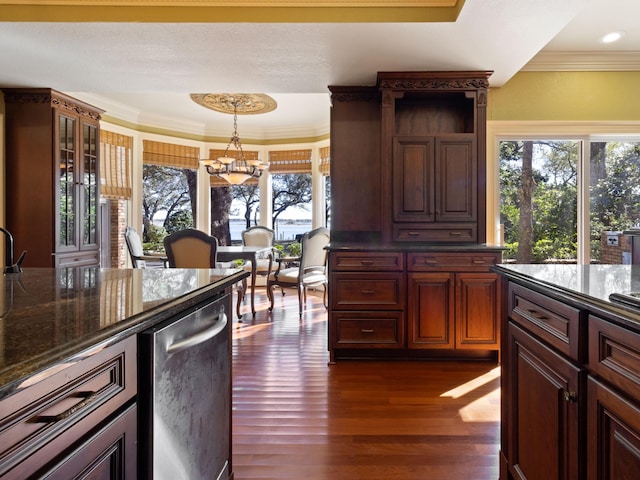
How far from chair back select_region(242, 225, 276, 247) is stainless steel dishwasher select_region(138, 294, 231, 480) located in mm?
4083

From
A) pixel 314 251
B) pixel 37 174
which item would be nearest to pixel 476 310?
pixel 314 251

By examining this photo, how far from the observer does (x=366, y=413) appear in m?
2.12

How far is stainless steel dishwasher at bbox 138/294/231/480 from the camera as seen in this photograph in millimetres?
873

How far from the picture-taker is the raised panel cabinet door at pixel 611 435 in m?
0.78

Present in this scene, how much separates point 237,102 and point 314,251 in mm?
2182

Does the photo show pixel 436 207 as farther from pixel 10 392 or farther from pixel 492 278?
pixel 10 392

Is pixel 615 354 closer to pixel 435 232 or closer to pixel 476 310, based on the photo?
pixel 476 310

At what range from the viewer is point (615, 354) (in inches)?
33.3

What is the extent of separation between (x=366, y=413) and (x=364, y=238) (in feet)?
5.69

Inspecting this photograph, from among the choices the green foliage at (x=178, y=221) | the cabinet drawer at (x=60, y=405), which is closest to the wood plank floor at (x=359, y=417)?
the cabinet drawer at (x=60, y=405)

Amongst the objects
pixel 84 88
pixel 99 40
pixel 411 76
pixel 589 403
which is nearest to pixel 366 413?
pixel 589 403

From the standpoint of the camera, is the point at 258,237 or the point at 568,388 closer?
the point at 568,388

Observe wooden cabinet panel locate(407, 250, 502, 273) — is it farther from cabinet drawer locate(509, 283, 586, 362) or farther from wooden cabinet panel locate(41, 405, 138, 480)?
wooden cabinet panel locate(41, 405, 138, 480)

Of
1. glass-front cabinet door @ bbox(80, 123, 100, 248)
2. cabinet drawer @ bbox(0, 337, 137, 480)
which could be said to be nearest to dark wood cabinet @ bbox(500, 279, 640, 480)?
cabinet drawer @ bbox(0, 337, 137, 480)
